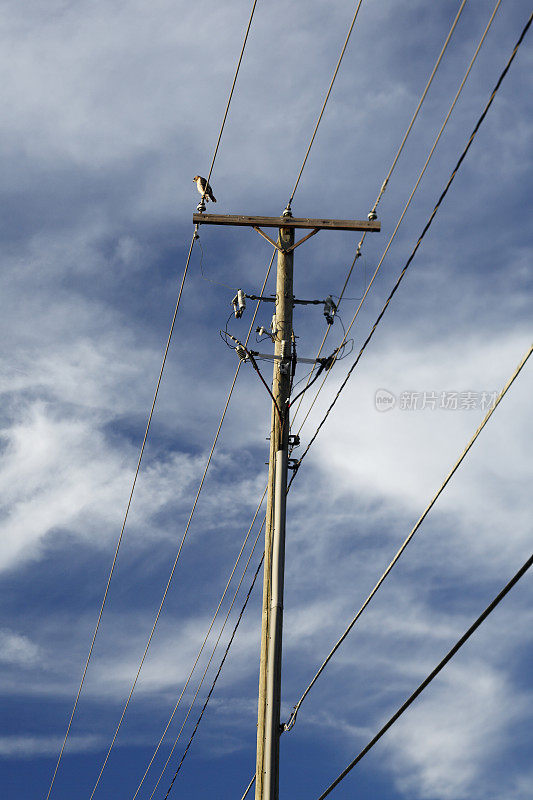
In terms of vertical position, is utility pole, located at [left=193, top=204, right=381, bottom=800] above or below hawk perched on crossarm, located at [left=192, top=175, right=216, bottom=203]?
below

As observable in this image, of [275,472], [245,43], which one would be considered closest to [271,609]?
[275,472]

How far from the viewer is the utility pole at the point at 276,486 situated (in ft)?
34.7

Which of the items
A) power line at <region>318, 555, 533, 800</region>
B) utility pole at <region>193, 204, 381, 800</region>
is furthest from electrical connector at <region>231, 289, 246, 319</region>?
power line at <region>318, 555, 533, 800</region>

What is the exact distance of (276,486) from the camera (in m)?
11.9

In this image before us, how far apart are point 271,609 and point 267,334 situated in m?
3.71

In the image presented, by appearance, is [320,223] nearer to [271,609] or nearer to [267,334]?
[267,334]

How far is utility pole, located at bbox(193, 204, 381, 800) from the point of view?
1059cm

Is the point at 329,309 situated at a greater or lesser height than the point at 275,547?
greater

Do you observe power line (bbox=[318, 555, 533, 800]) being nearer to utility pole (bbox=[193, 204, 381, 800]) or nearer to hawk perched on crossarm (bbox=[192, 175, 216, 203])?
utility pole (bbox=[193, 204, 381, 800])

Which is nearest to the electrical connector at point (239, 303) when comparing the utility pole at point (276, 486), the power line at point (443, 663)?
the utility pole at point (276, 486)

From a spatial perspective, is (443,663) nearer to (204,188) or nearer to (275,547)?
(275,547)

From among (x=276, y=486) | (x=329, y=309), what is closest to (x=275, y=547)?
(x=276, y=486)

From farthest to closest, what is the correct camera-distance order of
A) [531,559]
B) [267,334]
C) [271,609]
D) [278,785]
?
[267,334] < [271,609] < [278,785] < [531,559]

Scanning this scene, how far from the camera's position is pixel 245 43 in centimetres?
1255
